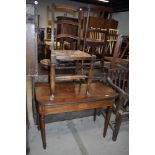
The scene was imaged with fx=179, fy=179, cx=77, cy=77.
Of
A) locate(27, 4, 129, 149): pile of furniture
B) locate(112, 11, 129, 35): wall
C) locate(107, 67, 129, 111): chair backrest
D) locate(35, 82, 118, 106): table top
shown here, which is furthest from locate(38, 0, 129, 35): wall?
locate(35, 82, 118, 106): table top

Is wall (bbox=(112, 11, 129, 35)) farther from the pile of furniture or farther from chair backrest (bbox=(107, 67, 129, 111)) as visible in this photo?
chair backrest (bbox=(107, 67, 129, 111))

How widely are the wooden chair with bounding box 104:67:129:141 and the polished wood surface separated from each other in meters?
0.10

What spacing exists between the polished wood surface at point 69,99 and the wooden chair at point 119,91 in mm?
104

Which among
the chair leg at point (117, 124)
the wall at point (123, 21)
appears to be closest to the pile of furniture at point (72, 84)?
the chair leg at point (117, 124)

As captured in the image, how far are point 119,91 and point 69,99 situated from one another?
0.60 meters

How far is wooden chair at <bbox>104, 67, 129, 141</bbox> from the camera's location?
1.85 m

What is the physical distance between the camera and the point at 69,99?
5.16 feet

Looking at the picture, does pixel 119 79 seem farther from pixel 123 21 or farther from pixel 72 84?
pixel 123 21

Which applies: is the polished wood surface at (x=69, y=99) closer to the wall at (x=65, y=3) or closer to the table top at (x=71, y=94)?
the table top at (x=71, y=94)

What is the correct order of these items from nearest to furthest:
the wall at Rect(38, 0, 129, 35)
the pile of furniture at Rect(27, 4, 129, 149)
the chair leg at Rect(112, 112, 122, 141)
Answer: the pile of furniture at Rect(27, 4, 129, 149) < the chair leg at Rect(112, 112, 122, 141) < the wall at Rect(38, 0, 129, 35)
